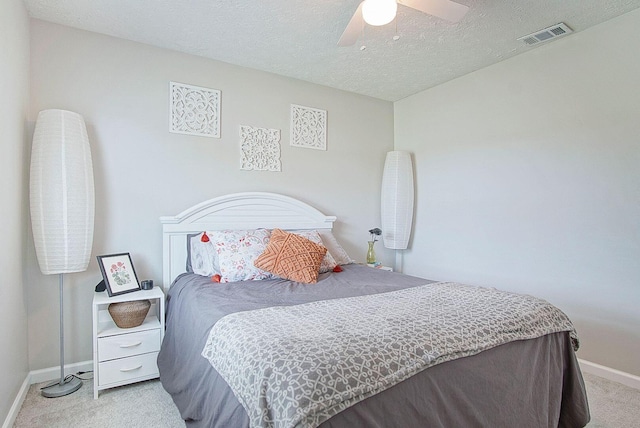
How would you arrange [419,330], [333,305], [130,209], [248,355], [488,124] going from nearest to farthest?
1. [248,355]
2. [419,330]
3. [333,305]
4. [130,209]
5. [488,124]

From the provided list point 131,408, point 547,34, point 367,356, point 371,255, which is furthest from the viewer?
point 371,255

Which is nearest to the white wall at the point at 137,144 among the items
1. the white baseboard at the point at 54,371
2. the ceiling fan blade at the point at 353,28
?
the white baseboard at the point at 54,371

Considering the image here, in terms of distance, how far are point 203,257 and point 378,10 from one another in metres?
2.05

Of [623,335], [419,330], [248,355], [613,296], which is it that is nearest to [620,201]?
[613,296]

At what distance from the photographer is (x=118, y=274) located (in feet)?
8.24

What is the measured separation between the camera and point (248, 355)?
1233 mm

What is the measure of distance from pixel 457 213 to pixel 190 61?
2933 millimetres

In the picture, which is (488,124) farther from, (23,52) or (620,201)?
(23,52)

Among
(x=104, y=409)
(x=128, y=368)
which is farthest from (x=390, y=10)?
(x=104, y=409)

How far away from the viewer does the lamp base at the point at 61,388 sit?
2.24m

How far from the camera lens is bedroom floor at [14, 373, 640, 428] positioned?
1980 mm

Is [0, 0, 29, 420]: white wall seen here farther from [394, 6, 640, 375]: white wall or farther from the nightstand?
[394, 6, 640, 375]: white wall

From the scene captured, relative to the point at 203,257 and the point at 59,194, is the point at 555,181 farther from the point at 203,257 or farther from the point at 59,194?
the point at 59,194

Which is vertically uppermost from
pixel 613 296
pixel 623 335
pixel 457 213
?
pixel 457 213
